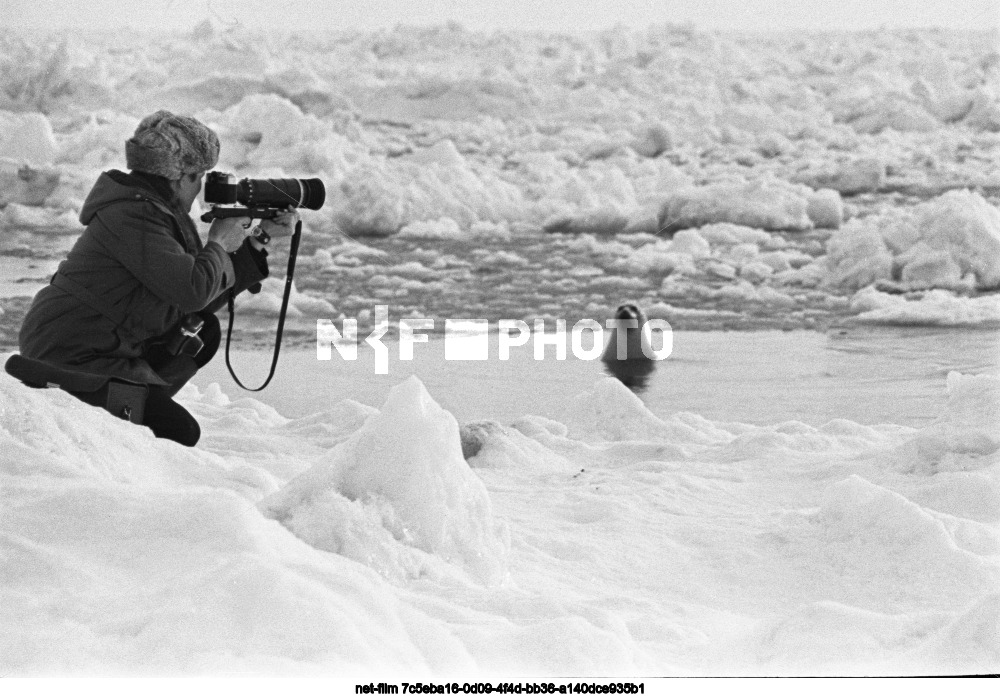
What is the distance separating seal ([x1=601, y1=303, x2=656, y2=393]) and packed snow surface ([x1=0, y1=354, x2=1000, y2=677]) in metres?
0.78

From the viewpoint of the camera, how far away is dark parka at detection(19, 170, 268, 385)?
2232 mm

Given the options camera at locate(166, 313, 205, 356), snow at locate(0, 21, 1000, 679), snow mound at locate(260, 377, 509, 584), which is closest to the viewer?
snow at locate(0, 21, 1000, 679)

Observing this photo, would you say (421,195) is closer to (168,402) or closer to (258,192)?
(258,192)

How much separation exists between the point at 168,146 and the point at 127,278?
0.27 m

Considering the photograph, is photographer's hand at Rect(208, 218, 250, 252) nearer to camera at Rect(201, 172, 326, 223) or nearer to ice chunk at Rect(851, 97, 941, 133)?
camera at Rect(201, 172, 326, 223)

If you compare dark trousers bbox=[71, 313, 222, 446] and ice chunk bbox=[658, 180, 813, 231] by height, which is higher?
ice chunk bbox=[658, 180, 813, 231]

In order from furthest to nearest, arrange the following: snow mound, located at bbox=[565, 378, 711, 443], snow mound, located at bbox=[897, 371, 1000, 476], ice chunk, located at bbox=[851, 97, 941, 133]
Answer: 1. ice chunk, located at bbox=[851, 97, 941, 133]
2. snow mound, located at bbox=[565, 378, 711, 443]
3. snow mound, located at bbox=[897, 371, 1000, 476]

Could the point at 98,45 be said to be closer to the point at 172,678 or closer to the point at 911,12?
the point at 911,12

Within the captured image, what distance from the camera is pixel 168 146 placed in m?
2.30

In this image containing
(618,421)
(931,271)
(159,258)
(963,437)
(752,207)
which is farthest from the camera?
(752,207)

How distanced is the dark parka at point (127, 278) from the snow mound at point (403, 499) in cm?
48

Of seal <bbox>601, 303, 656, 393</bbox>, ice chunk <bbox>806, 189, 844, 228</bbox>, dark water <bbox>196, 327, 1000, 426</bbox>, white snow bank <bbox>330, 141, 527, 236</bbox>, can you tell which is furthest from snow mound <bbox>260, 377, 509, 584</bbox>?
ice chunk <bbox>806, 189, 844, 228</bbox>

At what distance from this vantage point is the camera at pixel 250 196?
240 centimetres

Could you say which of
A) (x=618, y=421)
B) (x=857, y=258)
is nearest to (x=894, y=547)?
(x=618, y=421)
